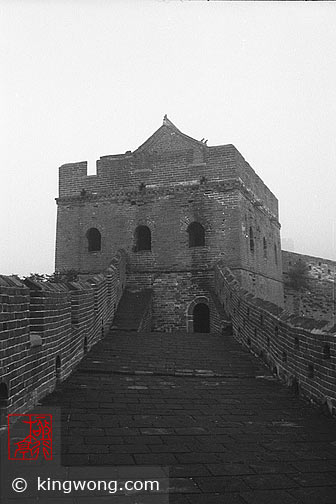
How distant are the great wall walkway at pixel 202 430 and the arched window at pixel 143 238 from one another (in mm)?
10716

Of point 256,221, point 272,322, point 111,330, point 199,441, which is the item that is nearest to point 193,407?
point 199,441

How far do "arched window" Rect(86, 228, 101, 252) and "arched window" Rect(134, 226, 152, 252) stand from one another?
185 centimetres

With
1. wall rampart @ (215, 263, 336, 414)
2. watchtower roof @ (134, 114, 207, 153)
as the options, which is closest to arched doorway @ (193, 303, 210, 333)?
wall rampart @ (215, 263, 336, 414)

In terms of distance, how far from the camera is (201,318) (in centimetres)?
1797

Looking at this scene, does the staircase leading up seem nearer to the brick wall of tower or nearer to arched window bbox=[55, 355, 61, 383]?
arched window bbox=[55, 355, 61, 383]

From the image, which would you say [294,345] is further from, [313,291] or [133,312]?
[313,291]

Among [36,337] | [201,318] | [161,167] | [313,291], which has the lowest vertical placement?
[201,318]

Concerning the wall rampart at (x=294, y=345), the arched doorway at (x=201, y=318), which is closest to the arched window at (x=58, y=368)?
the wall rampart at (x=294, y=345)

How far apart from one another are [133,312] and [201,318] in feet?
13.7

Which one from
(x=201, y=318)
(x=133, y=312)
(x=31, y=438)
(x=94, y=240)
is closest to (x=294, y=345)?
(x=31, y=438)

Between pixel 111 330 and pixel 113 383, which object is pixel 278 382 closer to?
pixel 113 383

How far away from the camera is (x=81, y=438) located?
3.81 metres

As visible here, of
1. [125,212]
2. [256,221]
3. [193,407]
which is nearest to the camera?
[193,407]

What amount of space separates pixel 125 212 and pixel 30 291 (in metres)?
13.6
